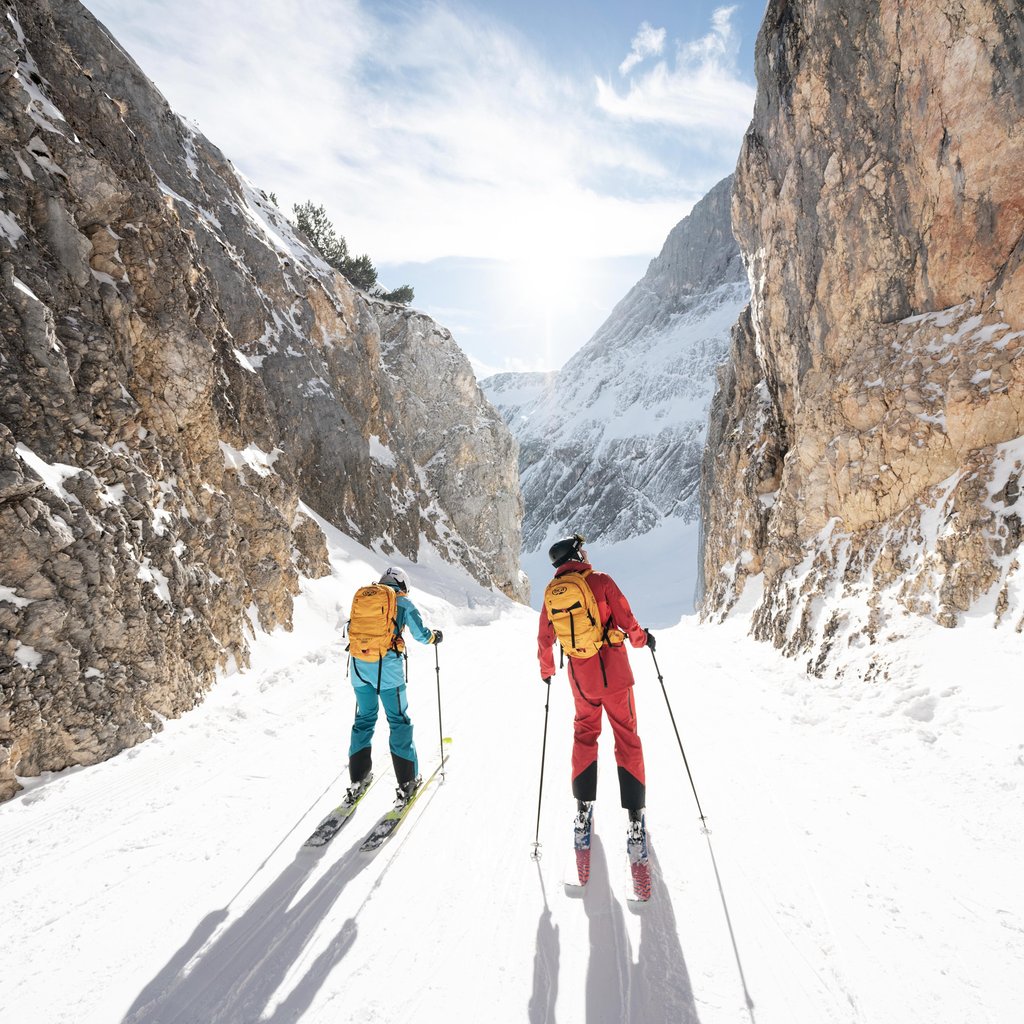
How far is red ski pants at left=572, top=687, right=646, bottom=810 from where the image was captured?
175 inches

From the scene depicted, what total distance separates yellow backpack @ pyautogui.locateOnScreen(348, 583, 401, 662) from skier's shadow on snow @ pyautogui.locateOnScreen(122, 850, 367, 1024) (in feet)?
6.10

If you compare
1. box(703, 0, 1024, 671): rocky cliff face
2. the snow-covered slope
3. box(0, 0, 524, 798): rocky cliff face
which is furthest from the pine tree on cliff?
the snow-covered slope

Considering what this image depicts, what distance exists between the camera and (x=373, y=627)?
542cm

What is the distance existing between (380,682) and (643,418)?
126 metres

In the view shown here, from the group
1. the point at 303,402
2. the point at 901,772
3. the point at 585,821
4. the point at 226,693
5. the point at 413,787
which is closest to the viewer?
the point at 585,821

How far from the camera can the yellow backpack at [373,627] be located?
17.7ft

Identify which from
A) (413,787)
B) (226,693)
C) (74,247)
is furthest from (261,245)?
(413,787)

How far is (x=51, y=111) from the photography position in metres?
10.3

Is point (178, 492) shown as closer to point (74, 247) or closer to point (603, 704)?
point (74, 247)

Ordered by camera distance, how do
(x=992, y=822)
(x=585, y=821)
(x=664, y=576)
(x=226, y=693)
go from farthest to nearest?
1. (x=664, y=576)
2. (x=226, y=693)
3. (x=992, y=822)
4. (x=585, y=821)

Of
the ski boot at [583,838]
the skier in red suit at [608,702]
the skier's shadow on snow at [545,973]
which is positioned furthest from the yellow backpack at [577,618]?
the skier's shadow on snow at [545,973]

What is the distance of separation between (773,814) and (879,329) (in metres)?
11.5

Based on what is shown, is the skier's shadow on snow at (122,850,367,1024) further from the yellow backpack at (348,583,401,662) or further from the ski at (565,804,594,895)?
the yellow backpack at (348,583,401,662)

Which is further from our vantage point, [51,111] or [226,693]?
[51,111]
